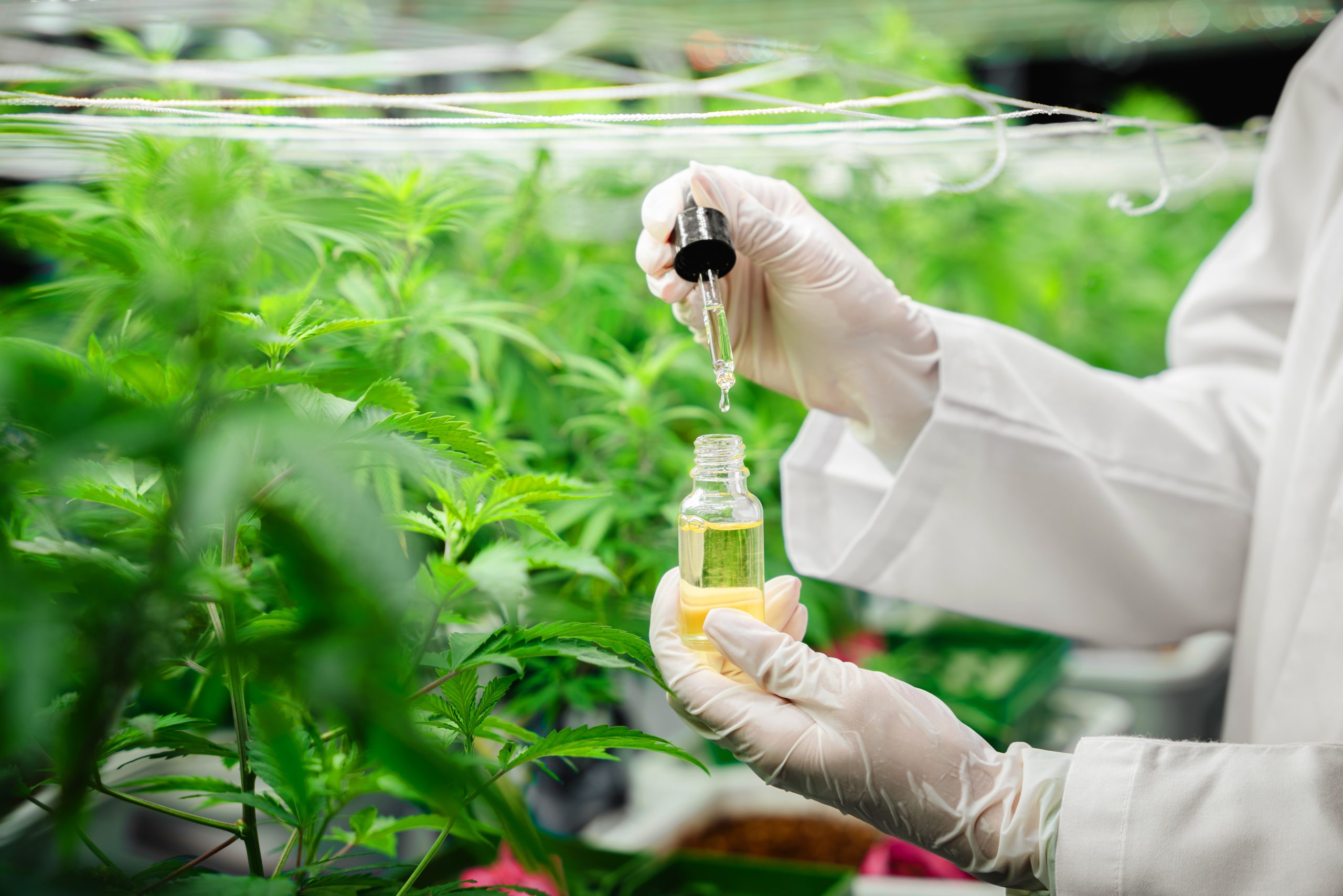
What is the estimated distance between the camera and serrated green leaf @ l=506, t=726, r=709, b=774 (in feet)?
1.89

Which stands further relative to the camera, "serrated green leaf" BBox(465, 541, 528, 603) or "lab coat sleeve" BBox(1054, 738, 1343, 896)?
"lab coat sleeve" BBox(1054, 738, 1343, 896)

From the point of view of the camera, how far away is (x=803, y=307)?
95 cm

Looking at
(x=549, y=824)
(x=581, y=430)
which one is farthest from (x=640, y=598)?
(x=549, y=824)

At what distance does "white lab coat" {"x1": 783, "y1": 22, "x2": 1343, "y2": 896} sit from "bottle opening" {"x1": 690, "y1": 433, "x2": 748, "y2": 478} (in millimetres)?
383

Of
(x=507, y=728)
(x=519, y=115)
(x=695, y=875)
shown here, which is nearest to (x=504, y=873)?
(x=695, y=875)

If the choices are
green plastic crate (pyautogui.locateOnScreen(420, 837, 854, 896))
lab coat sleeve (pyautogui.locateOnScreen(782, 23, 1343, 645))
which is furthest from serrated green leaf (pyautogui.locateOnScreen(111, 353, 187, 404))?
lab coat sleeve (pyautogui.locateOnScreen(782, 23, 1343, 645))

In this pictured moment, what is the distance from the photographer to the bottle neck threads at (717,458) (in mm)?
730

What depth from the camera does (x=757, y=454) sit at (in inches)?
49.4

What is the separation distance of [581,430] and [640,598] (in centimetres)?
27

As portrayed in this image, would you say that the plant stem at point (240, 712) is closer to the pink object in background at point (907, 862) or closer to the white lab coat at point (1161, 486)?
the white lab coat at point (1161, 486)

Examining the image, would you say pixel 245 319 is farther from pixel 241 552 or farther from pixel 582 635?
pixel 582 635

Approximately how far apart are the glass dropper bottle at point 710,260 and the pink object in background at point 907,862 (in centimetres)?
86

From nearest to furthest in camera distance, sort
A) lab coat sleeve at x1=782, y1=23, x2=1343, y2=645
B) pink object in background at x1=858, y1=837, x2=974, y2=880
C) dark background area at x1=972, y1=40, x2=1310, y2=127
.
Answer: lab coat sleeve at x1=782, y1=23, x2=1343, y2=645 < pink object in background at x1=858, y1=837, x2=974, y2=880 < dark background area at x1=972, y1=40, x2=1310, y2=127

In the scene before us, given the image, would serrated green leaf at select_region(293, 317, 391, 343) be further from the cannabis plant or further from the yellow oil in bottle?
the yellow oil in bottle
